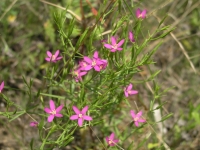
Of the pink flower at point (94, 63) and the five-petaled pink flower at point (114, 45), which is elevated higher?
the five-petaled pink flower at point (114, 45)

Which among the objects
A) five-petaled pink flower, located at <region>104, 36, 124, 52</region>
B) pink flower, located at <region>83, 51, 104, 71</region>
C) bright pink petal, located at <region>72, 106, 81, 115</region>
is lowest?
bright pink petal, located at <region>72, 106, 81, 115</region>

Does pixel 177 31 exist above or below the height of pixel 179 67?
above

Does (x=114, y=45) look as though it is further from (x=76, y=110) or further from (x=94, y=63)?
(x=76, y=110)

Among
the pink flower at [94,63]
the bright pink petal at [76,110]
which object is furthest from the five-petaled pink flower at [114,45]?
the bright pink petal at [76,110]

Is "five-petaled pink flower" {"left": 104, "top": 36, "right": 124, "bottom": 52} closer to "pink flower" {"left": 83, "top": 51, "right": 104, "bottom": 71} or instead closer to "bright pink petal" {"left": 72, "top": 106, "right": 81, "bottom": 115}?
"pink flower" {"left": 83, "top": 51, "right": 104, "bottom": 71}

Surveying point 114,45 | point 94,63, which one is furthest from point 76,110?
point 114,45

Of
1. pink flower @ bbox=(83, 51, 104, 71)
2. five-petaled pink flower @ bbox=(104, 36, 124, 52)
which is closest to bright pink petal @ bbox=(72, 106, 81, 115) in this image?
pink flower @ bbox=(83, 51, 104, 71)

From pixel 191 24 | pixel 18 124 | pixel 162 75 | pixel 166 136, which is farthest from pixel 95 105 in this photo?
pixel 191 24

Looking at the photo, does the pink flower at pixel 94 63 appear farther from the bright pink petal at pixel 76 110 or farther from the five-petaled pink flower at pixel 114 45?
the bright pink petal at pixel 76 110

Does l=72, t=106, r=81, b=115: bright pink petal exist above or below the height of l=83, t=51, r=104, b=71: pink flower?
below

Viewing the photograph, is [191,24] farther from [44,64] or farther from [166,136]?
[44,64]

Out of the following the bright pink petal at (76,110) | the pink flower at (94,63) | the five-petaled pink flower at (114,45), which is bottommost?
the bright pink petal at (76,110)
